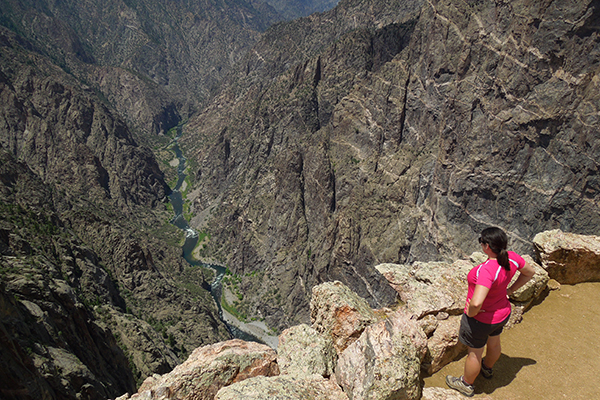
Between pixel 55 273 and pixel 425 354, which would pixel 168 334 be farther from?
pixel 425 354

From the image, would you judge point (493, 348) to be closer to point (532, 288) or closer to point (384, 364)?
point (384, 364)

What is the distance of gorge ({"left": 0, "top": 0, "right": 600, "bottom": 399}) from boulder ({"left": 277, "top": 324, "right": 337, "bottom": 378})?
47.5ft

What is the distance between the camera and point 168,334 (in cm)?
5691

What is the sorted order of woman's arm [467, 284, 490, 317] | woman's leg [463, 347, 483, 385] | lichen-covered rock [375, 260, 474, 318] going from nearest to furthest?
woman's arm [467, 284, 490, 317] → woman's leg [463, 347, 483, 385] → lichen-covered rock [375, 260, 474, 318]

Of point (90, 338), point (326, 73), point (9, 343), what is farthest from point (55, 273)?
point (326, 73)

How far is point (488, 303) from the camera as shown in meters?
11.1

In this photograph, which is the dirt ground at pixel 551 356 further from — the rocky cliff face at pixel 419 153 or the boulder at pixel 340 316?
the rocky cliff face at pixel 419 153

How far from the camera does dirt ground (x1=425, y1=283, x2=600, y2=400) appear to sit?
12141 millimetres

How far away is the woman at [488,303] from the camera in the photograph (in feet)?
34.9

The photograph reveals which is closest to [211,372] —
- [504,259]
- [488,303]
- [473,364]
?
[473,364]

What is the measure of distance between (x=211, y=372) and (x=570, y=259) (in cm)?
1592

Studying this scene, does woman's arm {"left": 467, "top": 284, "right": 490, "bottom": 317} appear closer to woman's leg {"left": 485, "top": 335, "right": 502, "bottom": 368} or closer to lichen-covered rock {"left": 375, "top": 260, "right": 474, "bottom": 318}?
woman's leg {"left": 485, "top": 335, "right": 502, "bottom": 368}

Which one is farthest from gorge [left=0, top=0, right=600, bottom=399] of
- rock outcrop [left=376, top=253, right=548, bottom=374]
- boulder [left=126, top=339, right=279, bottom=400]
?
rock outcrop [left=376, top=253, right=548, bottom=374]

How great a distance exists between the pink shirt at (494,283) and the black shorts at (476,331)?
0.14 meters
